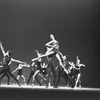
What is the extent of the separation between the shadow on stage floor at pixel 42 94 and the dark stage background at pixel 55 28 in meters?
1.15

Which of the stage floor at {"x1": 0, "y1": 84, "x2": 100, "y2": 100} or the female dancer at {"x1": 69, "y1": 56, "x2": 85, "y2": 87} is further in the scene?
the female dancer at {"x1": 69, "y1": 56, "x2": 85, "y2": 87}

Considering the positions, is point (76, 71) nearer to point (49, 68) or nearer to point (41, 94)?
point (49, 68)

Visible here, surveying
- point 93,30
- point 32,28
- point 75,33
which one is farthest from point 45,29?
point 93,30

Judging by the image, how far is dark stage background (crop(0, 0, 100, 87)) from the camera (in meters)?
6.06

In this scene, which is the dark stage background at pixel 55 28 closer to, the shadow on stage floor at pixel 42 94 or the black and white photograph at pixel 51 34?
the black and white photograph at pixel 51 34

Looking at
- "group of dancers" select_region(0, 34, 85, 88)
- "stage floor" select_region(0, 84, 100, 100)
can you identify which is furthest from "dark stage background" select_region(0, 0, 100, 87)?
"stage floor" select_region(0, 84, 100, 100)

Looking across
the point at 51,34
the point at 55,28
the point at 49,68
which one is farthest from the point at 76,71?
the point at 55,28

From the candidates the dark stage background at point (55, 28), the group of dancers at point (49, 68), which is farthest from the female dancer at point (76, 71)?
the dark stage background at point (55, 28)

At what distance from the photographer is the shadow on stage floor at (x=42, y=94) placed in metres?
4.75

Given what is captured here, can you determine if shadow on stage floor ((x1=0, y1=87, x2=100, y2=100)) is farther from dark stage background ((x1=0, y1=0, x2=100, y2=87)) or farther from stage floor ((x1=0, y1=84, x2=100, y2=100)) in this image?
dark stage background ((x1=0, y1=0, x2=100, y2=87))

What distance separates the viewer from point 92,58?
20.5 ft

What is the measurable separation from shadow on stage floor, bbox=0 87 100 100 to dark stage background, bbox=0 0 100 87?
45.2 inches

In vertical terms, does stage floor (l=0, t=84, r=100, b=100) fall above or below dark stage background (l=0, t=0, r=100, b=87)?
below

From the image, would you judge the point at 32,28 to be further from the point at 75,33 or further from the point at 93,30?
the point at 93,30
